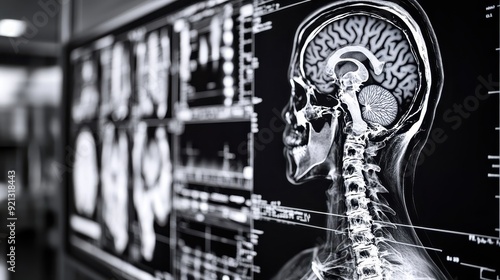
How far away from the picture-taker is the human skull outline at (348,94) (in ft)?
2.43

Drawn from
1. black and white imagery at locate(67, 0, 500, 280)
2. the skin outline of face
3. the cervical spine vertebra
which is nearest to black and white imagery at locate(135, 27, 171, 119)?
black and white imagery at locate(67, 0, 500, 280)

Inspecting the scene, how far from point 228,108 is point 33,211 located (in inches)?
53.6

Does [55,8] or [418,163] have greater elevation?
[55,8]

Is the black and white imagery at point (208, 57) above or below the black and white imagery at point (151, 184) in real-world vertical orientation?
above

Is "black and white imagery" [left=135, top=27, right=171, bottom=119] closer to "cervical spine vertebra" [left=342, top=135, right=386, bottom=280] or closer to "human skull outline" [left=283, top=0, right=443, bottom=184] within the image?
"human skull outline" [left=283, top=0, right=443, bottom=184]

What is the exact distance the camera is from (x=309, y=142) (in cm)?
94

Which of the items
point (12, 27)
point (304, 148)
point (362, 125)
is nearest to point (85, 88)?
point (12, 27)

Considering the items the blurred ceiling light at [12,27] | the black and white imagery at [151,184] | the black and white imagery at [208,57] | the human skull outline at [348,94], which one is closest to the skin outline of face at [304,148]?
the human skull outline at [348,94]

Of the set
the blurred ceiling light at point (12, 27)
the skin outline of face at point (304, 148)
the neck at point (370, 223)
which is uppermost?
the blurred ceiling light at point (12, 27)

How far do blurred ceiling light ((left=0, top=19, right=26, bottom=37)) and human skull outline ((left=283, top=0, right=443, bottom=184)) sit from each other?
4.89 feet

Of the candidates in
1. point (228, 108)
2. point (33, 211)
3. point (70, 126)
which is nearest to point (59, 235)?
point (33, 211)

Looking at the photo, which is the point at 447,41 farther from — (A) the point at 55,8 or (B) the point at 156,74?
(A) the point at 55,8

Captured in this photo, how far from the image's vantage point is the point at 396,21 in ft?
2.55

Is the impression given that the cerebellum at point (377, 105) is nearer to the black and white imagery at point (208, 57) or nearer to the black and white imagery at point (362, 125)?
the black and white imagery at point (362, 125)
